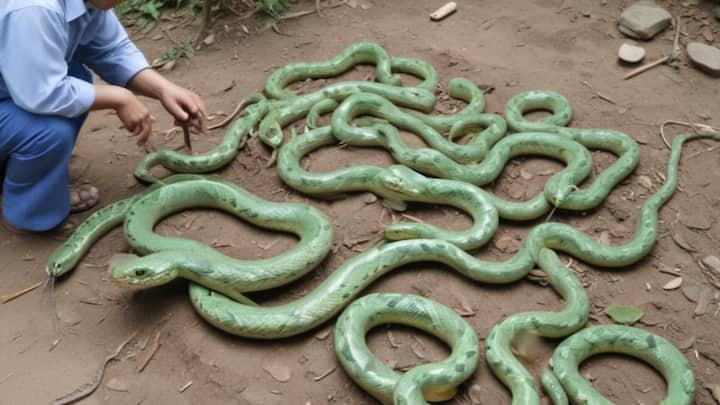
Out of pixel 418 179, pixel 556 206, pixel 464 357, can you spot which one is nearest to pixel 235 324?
pixel 464 357

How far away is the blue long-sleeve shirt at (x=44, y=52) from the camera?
122 inches

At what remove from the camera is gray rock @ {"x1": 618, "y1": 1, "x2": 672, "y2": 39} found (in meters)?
5.80

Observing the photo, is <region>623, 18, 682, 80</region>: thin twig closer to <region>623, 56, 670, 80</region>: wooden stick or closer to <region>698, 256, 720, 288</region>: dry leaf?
<region>623, 56, 670, 80</region>: wooden stick

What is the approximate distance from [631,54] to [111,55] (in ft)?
15.1

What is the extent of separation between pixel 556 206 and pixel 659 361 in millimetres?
1209

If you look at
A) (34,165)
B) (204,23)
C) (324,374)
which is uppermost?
(34,165)

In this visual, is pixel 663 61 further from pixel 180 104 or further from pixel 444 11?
pixel 180 104

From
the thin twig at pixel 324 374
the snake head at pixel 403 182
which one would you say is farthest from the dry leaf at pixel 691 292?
the thin twig at pixel 324 374

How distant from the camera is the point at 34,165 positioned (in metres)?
3.66

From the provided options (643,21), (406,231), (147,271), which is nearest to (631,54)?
(643,21)

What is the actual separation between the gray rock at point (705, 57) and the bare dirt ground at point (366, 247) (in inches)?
3.3

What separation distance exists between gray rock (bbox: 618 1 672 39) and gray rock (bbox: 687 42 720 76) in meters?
0.39

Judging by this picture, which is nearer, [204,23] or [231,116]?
[231,116]

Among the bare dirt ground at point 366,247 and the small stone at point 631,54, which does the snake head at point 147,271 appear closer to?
the bare dirt ground at point 366,247
